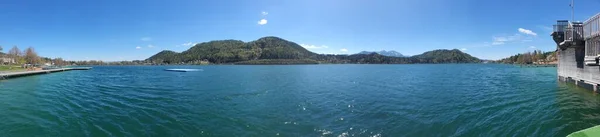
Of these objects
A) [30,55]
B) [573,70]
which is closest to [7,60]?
[30,55]

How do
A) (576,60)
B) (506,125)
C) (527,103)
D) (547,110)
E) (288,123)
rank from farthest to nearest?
(576,60)
(527,103)
(547,110)
(288,123)
(506,125)

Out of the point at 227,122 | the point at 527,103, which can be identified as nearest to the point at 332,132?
the point at 227,122

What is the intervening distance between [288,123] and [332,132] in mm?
2783

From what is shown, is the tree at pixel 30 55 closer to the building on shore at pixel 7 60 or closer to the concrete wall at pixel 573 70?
the building on shore at pixel 7 60

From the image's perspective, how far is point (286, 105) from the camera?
68.9 ft

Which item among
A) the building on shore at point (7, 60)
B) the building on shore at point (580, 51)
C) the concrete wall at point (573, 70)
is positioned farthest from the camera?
the building on shore at point (7, 60)

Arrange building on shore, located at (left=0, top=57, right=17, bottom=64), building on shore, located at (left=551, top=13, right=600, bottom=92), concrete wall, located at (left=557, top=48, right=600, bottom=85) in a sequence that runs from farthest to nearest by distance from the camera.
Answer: building on shore, located at (left=0, top=57, right=17, bottom=64) → concrete wall, located at (left=557, top=48, right=600, bottom=85) → building on shore, located at (left=551, top=13, right=600, bottom=92)

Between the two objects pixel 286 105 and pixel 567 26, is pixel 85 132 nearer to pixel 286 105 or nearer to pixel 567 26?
pixel 286 105

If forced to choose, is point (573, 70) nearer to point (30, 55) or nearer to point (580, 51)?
point (580, 51)

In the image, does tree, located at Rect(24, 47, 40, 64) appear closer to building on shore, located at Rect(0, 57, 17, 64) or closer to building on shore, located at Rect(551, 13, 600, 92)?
building on shore, located at Rect(0, 57, 17, 64)

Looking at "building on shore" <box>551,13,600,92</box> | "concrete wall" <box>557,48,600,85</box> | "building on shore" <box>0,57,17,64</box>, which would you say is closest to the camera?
"building on shore" <box>551,13,600,92</box>

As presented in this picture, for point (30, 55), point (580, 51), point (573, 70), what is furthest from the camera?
point (30, 55)

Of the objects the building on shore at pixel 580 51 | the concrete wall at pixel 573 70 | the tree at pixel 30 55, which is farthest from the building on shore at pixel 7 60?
the concrete wall at pixel 573 70

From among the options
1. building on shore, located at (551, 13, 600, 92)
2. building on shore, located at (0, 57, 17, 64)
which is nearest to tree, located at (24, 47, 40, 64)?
building on shore, located at (0, 57, 17, 64)
